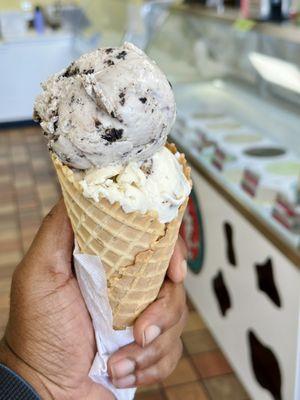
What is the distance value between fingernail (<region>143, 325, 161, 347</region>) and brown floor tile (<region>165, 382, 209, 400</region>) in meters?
1.45

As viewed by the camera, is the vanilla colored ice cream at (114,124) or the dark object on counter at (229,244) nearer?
the vanilla colored ice cream at (114,124)

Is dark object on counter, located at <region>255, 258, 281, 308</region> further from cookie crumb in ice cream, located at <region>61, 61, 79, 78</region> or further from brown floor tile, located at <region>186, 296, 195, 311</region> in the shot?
cookie crumb in ice cream, located at <region>61, 61, 79, 78</region>

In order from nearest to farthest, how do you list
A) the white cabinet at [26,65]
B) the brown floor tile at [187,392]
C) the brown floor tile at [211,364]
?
1. the brown floor tile at [187,392]
2. the brown floor tile at [211,364]
3. the white cabinet at [26,65]

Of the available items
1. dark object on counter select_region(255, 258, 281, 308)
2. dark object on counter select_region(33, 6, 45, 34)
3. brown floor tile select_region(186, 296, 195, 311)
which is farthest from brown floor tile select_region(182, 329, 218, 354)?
dark object on counter select_region(33, 6, 45, 34)

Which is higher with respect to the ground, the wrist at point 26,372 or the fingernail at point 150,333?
the fingernail at point 150,333

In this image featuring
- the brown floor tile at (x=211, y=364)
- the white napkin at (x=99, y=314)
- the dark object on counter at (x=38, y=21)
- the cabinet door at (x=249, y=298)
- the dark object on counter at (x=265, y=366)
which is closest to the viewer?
the white napkin at (x=99, y=314)

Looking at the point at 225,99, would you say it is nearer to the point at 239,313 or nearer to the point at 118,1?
the point at 239,313

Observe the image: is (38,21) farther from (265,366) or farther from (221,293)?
(265,366)

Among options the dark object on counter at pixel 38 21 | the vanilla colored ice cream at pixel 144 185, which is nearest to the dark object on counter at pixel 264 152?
the vanilla colored ice cream at pixel 144 185

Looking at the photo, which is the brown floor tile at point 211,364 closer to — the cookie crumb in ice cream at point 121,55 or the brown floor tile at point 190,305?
the brown floor tile at point 190,305

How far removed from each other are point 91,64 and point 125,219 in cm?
34

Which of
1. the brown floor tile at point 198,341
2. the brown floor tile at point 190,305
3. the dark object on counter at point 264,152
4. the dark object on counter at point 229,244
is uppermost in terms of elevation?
the dark object on counter at point 264,152

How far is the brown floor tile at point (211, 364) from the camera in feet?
8.86

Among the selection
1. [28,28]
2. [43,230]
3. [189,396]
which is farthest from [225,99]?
[28,28]
